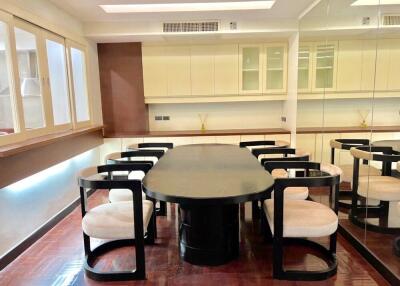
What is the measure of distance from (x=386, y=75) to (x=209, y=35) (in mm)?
2535

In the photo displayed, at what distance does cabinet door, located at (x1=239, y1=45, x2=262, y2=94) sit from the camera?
4.83 m

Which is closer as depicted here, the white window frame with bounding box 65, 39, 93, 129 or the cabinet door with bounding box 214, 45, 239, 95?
the white window frame with bounding box 65, 39, 93, 129

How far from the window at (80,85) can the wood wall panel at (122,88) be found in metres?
0.58

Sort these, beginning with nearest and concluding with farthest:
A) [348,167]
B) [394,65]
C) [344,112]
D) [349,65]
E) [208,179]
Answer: [208,179] < [394,65] < [348,167] < [349,65] < [344,112]

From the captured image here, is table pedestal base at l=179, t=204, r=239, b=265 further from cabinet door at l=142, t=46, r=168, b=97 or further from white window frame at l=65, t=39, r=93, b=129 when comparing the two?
cabinet door at l=142, t=46, r=168, b=97

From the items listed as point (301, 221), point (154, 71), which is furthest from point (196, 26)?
point (301, 221)

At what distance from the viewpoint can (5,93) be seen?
2680mm

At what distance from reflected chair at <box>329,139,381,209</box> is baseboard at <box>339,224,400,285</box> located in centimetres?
60

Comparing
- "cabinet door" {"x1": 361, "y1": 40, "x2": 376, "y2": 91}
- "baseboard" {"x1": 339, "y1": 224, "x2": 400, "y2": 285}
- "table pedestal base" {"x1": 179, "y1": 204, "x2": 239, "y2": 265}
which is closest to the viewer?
"baseboard" {"x1": 339, "y1": 224, "x2": 400, "y2": 285}

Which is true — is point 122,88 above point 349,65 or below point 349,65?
below

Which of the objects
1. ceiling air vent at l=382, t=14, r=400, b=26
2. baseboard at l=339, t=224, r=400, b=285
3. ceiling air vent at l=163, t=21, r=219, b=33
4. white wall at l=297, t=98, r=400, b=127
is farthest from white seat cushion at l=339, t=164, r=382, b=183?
ceiling air vent at l=163, t=21, r=219, b=33

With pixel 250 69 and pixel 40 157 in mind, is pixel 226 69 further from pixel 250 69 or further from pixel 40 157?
pixel 40 157

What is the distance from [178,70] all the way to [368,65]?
9.25 ft

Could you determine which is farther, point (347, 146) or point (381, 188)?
point (347, 146)
